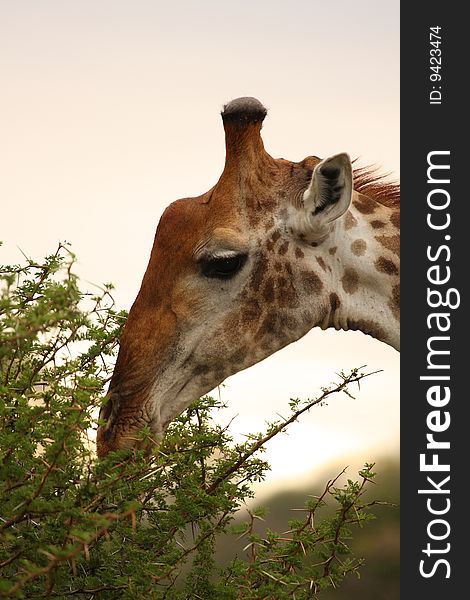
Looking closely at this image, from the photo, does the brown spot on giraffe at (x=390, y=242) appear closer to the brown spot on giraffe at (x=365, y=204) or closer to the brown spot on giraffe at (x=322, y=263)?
the brown spot on giraffe at (x=365, y=204)

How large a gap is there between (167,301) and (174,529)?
4.70ft

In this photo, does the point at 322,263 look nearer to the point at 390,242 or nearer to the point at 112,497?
the point at 390,242

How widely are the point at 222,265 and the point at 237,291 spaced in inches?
7.5

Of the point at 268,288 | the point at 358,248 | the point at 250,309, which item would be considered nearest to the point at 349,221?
the point at 358,248

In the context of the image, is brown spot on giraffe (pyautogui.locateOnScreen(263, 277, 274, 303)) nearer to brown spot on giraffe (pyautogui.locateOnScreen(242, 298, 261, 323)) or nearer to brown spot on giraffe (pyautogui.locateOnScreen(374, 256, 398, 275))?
brown spot on giraffe (pyautogui.locateOnScreen(242, 298, 261, 323))

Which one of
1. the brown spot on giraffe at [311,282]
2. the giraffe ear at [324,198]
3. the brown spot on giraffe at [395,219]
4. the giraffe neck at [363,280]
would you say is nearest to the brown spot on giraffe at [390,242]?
the giraffe neck at [363,280]

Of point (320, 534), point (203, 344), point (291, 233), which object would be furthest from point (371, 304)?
point (320, 534)

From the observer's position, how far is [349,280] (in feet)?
21.6

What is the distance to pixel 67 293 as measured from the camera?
14.8 feet

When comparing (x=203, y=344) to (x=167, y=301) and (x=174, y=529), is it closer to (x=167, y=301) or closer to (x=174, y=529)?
(x=167, y=301)

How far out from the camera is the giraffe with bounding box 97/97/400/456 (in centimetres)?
643

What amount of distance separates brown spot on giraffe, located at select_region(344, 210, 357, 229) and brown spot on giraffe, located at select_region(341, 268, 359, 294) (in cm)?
29

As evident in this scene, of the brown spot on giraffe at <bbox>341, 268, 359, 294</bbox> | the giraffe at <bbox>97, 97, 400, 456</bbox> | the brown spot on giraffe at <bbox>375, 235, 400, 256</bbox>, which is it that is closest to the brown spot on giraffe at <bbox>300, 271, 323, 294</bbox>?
the giraffe at <bbox>97, 97, 400, 456</bbox>

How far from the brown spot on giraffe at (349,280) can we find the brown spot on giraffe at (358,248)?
4.7 inches
